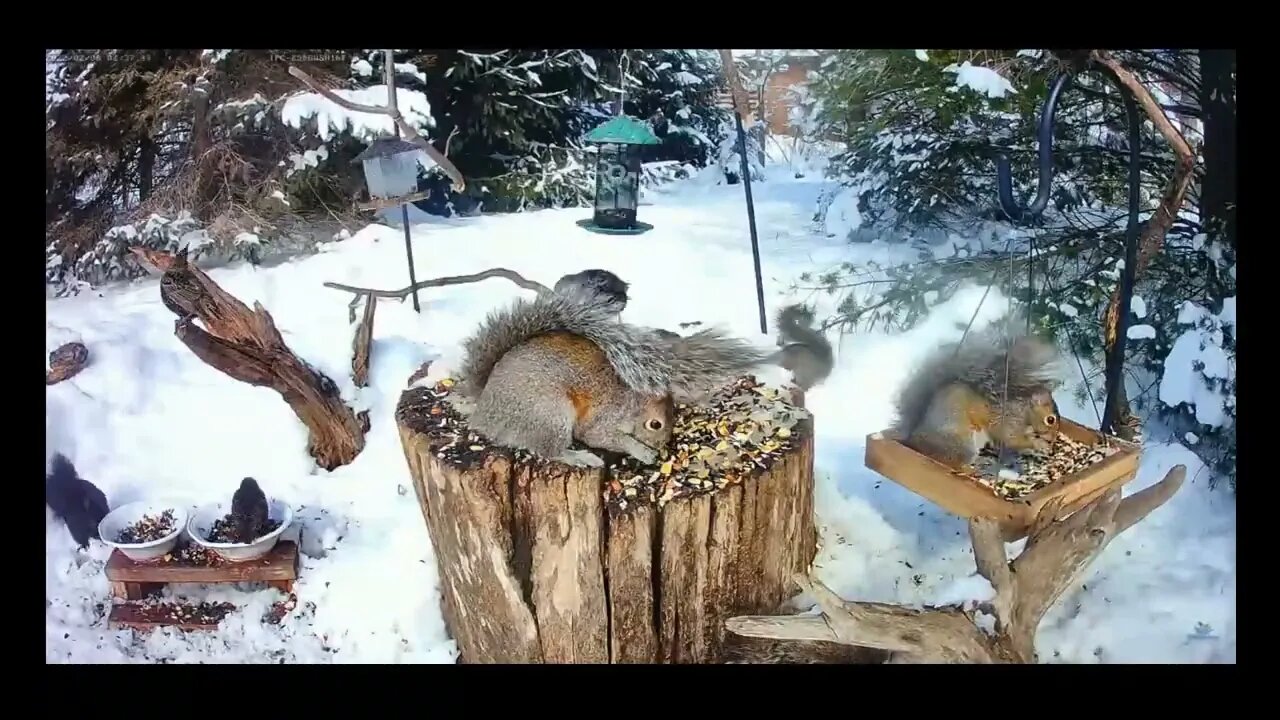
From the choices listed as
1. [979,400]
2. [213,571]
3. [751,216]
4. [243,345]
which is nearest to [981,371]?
[979,400]

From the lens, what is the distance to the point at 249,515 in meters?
2.46

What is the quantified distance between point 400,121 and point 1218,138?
2.01 metres

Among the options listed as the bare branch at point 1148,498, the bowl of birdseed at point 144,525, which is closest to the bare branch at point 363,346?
the bowl of birdseed at point 144,525

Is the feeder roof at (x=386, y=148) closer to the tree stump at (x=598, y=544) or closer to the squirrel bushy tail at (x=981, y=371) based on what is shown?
the tree stump at (x=598, y=544)

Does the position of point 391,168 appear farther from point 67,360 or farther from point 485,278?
point 67,360

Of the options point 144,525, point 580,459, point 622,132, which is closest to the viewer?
point 580,459

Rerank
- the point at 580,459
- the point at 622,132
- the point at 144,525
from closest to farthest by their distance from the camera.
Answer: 1. the point at 580,459
2. the point at 622,132
3. the point at 144,525

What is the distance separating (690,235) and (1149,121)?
116cm

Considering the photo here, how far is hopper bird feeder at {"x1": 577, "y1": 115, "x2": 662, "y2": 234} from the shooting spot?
2404 millimetres

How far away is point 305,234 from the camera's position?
7.95 feet

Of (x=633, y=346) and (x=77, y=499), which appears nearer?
(x=633, y=346)

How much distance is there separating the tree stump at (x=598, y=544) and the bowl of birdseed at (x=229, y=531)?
0.37 m
